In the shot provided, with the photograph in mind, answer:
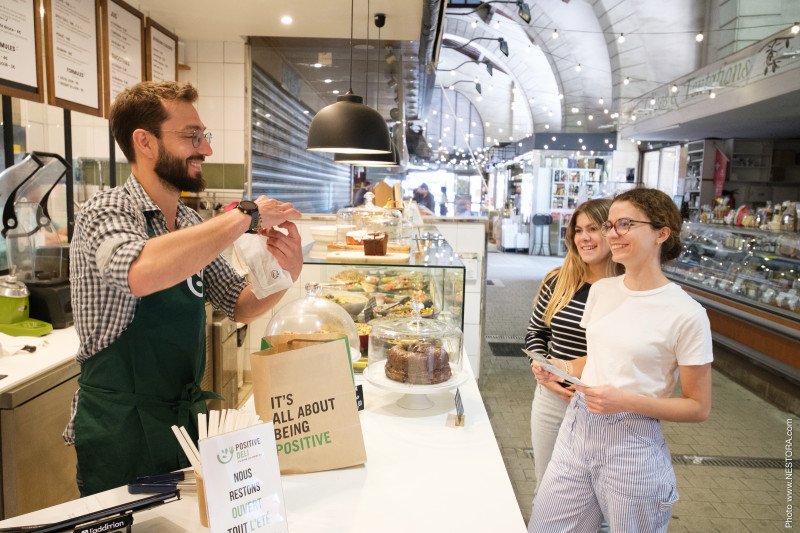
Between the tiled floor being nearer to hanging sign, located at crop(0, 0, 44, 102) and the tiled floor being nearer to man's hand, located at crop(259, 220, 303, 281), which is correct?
man's hand, located at crop(259, 220, 303, 281)

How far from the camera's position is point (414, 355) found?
1862 millimetres

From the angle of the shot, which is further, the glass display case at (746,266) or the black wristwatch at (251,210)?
the glass display case at (746,266)

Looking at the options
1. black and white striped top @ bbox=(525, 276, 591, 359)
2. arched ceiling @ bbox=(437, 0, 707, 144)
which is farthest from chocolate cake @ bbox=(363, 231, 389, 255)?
arched ceiling @ bbox=(437, 0, 707, 144)

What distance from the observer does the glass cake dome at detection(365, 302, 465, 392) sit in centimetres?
186

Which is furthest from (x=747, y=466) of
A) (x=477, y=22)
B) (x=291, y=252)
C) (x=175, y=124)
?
(x=477, y=22)

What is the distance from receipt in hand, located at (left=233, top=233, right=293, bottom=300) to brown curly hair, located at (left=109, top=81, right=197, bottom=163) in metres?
0.41

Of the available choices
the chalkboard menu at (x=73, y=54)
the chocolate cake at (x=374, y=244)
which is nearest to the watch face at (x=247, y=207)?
the chocolate cake at (x=374, y=244)

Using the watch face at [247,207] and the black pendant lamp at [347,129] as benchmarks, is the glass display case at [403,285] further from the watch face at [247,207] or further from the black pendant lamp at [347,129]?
the watch face at [247,207]

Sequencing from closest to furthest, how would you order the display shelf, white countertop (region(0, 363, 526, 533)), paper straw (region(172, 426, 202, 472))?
paper straw (region(172, 426, 202, 472))
white countertop (region(0, 363, 526, 533))
the display shelf

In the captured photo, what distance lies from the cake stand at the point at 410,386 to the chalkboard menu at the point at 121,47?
336 cm

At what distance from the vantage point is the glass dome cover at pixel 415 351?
1.87 meters

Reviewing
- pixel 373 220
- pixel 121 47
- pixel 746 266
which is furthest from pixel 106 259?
pixel 746 266

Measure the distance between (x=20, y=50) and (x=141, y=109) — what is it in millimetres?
2343

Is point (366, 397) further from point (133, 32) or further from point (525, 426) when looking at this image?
point (133, 32)
